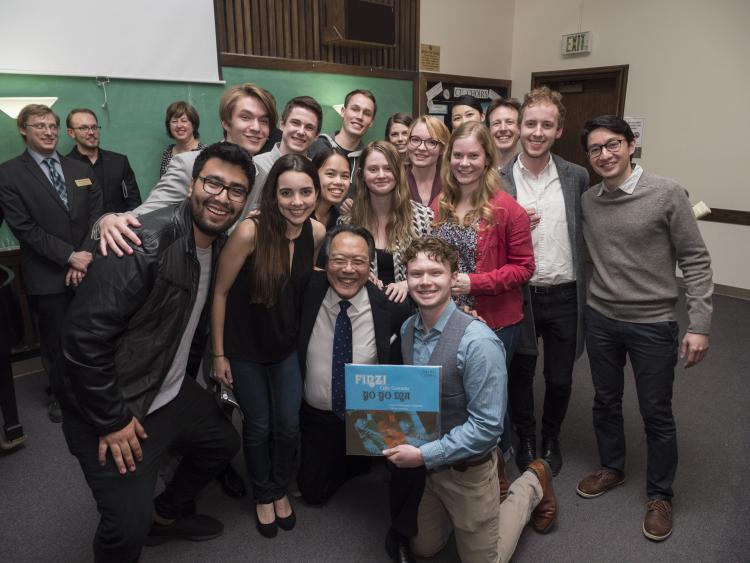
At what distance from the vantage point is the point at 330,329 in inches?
88.4

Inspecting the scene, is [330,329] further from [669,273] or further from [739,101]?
[739,101]

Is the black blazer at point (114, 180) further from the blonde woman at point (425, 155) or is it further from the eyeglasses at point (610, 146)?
the eyeglasses at point (610, 146)

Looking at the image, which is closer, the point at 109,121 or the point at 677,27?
the point at 109,121

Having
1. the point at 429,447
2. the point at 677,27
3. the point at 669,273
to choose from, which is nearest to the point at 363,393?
the point at 429,447

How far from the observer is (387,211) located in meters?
2.51

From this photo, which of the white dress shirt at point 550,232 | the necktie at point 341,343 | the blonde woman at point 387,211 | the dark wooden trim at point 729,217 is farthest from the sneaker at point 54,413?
the dark wooden trim at point 729,217

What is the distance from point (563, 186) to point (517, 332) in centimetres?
72

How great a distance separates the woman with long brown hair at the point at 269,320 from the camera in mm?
2041

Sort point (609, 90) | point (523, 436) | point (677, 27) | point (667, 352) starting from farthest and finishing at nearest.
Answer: point (609, 90)
point (677, 27)
point (523, 436)
point (667, 352)

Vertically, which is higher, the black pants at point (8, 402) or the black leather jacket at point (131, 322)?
the black leather jacket at point (131, 322)

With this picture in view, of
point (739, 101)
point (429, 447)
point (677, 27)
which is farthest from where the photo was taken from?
point (677, 27)

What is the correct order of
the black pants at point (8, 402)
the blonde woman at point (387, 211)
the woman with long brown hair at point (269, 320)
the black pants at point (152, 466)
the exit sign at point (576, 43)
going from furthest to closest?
the exit sign at point (576, 43) < the black pants at point (8, 402) < the blonde woman at point (387, 211) < the woman with long brown hair at point (269, 320) < the black pants at point (152, 466)

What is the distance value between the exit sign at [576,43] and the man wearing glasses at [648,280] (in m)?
5.06

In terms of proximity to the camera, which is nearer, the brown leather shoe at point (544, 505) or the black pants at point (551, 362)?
the brown leather shoe at point (544, 505)
